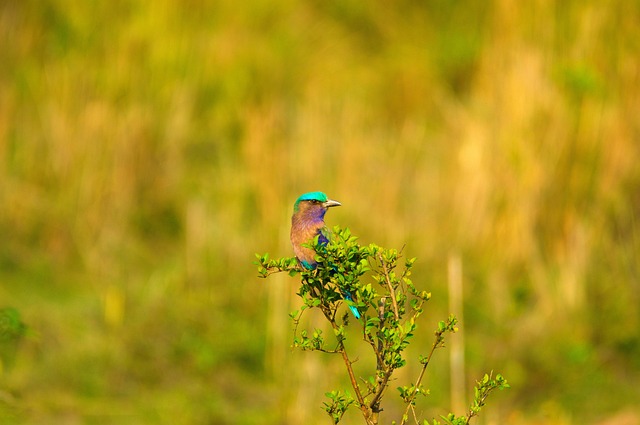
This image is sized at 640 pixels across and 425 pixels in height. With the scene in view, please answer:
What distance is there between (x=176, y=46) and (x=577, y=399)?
3445mm

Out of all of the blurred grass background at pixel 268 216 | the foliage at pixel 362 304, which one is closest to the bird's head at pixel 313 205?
the foliage at pixel 362 304

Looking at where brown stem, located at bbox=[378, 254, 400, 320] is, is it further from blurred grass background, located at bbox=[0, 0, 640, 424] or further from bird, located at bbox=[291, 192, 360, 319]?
blurred grass background, located at bbox=[0, 0, 640, 424]

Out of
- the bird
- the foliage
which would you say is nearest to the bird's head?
the bird

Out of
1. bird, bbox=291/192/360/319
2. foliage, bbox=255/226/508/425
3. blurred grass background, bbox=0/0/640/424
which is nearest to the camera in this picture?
foliage, bbox=255/226/508/425

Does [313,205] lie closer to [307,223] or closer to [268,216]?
[307,223]

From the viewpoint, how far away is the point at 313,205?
2.76 m

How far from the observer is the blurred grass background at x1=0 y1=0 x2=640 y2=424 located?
5.18 m

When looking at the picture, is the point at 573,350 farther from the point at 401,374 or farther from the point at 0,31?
the point at 0,31

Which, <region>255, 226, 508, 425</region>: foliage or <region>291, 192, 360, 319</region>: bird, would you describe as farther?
<region>291, 192, 360, 319</region>: bird

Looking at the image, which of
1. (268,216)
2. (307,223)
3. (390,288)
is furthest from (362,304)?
(268,216)

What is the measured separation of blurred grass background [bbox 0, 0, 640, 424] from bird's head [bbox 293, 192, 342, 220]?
216 cm

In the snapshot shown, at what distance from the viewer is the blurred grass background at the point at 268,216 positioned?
518 centimetres

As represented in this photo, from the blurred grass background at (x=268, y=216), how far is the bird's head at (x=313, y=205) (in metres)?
2.16

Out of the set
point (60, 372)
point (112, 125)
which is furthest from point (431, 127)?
point (60, 372)
